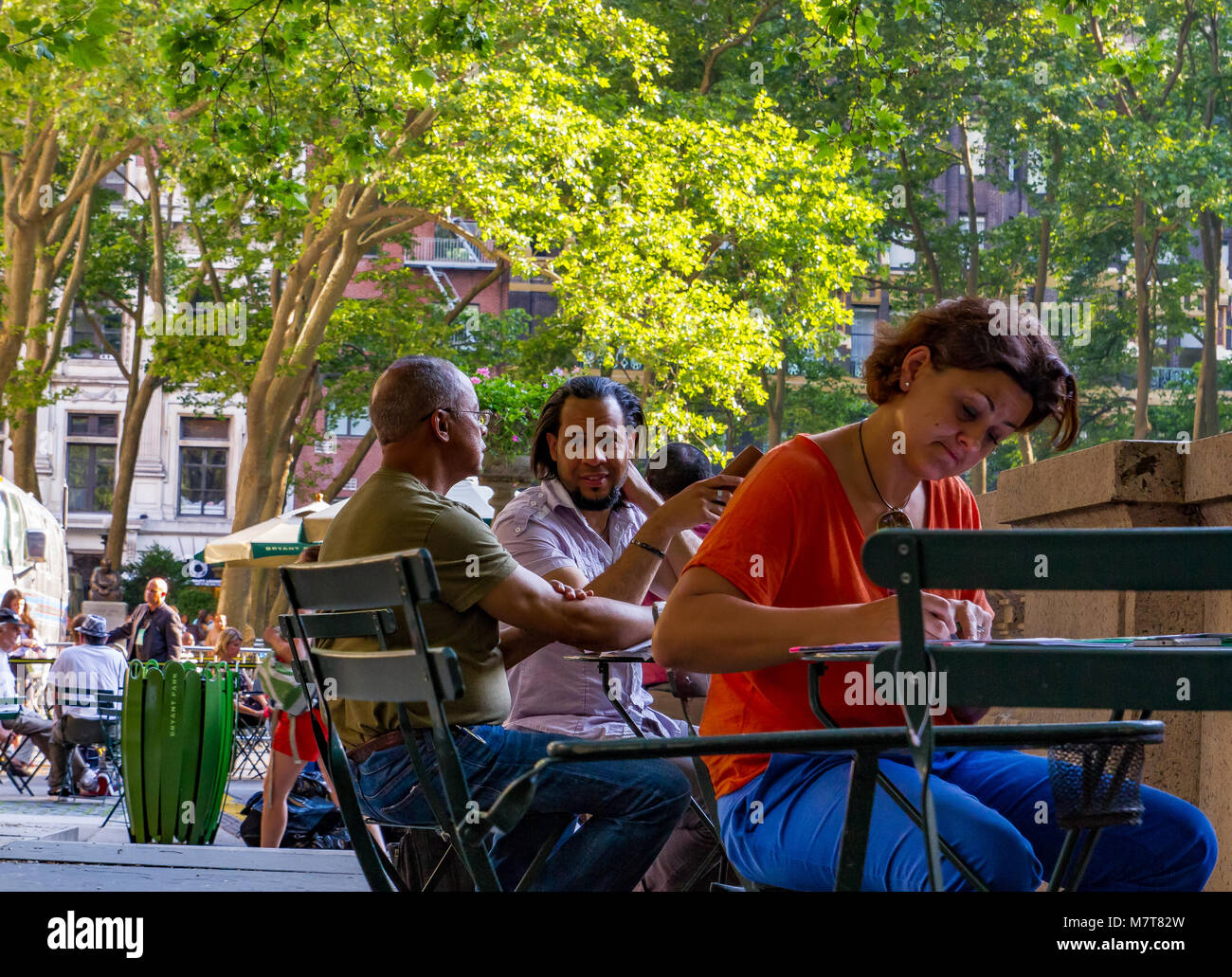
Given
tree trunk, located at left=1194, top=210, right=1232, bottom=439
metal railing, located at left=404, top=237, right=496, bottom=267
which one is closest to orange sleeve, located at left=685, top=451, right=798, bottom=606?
tree trunk, located at left=1194, top=210, right=1232, bottom=439

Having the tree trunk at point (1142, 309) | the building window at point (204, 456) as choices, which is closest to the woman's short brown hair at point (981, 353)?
the tree trunk at point (1142, 309)

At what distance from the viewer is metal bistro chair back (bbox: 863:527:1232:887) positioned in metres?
1.70

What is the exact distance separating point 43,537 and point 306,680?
1979 cm

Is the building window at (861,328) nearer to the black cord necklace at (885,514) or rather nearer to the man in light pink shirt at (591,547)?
the man in light pink shirt at (591,547)

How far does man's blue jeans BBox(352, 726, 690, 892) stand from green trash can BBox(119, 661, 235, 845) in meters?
3.95

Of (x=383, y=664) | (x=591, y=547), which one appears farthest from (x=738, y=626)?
(x=591, y=547)

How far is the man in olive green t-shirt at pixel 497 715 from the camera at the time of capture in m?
2.99

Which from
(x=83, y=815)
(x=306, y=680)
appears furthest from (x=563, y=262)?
(x=306, y=680)

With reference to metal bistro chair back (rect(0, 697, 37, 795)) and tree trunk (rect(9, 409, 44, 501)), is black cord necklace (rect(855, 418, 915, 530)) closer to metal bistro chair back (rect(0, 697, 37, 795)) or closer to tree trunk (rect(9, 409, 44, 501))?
metal bistro chair back (rect(0, 697, 37, 795))

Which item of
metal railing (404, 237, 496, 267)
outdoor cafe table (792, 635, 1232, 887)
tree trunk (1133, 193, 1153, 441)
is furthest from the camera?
metal railing (404, 237, 496, 267)

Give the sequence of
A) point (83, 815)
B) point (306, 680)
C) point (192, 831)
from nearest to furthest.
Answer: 1. point (306, 680)
2. point (192, 831)
3. point (83, 815)

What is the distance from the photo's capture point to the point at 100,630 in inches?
452
